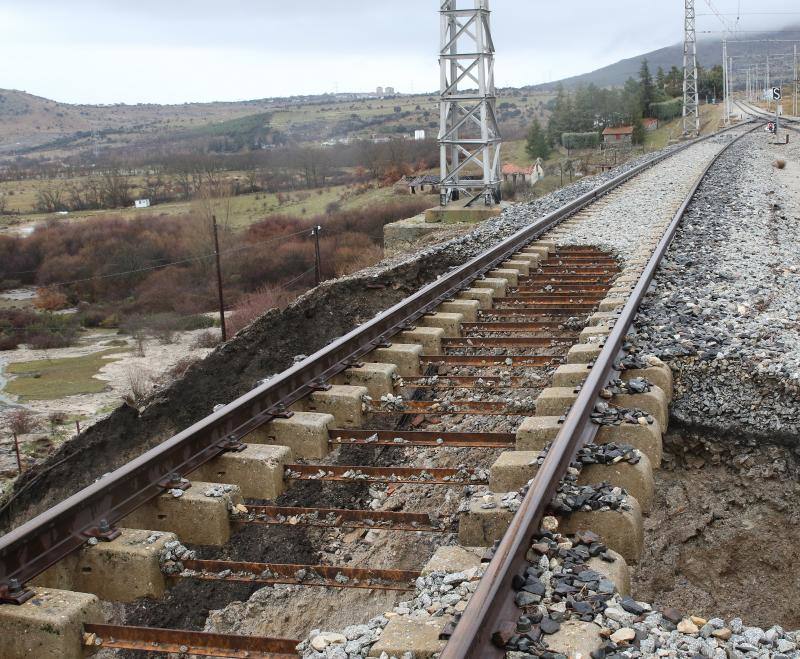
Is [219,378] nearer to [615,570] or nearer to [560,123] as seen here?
[615,570]

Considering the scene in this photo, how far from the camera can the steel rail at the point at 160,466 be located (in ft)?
11.8

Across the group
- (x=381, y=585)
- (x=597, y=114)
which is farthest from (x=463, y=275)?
(x=597, y=114)

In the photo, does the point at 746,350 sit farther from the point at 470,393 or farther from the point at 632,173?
the point at 632,173

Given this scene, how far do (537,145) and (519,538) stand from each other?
91268 mm

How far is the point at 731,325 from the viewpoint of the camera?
661 cm

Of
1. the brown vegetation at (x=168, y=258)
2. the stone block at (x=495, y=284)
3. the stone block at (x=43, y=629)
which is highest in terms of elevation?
the stone block at (x=495, y=284)

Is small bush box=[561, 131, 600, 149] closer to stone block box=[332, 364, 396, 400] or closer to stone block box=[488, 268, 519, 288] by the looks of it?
stone block box=[488, 268, 519, 288]

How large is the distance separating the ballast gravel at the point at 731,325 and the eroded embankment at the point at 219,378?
387cm

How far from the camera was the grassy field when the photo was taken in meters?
33.8

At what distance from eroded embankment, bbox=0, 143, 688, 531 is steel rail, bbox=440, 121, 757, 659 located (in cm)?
569

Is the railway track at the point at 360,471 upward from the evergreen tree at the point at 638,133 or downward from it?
downward

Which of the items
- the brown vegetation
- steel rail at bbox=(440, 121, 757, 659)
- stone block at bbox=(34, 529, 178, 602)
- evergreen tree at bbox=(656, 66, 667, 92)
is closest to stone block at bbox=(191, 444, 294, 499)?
stone block at bbox=(34, 529, 178, 602)

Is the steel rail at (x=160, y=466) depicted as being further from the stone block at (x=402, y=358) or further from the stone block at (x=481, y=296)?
the stone block at (x=481, y=296)

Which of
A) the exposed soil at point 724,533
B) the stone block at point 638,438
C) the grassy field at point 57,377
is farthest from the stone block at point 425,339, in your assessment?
the grassy field at point 57,377
